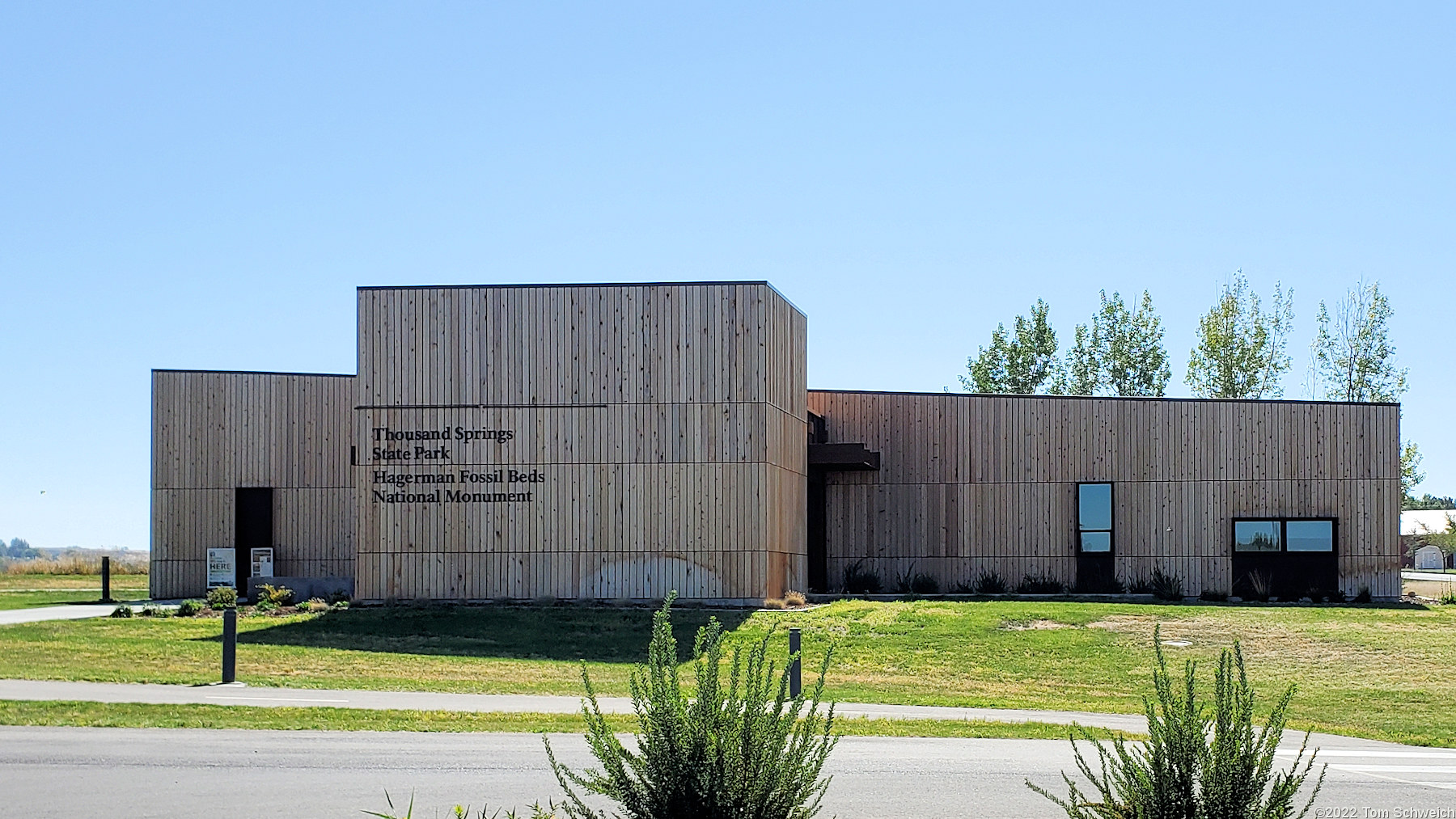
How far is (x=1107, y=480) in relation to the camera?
3650cm

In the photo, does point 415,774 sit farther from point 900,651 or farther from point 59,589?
point 59,589

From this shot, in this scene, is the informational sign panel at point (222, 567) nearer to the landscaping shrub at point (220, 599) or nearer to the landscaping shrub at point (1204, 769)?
the landscaping shrub at point (220, 599)

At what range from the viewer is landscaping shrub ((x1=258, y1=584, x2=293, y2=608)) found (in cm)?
3150

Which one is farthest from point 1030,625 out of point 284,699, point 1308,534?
point 284,699

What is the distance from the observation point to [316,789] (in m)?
10.5

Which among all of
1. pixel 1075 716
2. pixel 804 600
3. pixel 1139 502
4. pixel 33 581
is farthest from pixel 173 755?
pixel 33 581

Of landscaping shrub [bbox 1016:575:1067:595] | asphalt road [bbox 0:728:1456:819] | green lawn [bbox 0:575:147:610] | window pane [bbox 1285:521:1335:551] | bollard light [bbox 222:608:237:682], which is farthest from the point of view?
green lawn [bbox 0:575:147:610]

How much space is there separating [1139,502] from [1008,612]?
362 inches

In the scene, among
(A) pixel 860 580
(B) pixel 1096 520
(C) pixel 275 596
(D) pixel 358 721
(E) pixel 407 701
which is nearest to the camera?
(D) pixel 358 721

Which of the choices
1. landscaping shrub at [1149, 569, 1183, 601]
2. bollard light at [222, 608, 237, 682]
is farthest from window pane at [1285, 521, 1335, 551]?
bollard light at [222, 608, 237, 682]

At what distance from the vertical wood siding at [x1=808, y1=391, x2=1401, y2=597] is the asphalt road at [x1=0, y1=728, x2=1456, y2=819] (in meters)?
22.4

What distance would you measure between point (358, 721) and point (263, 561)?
24.2 metres

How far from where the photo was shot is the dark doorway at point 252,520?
1496 inches

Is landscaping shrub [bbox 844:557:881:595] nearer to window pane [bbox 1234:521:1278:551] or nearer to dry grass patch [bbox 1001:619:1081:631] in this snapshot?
window pane [bbox 1234:521:1278:551]
